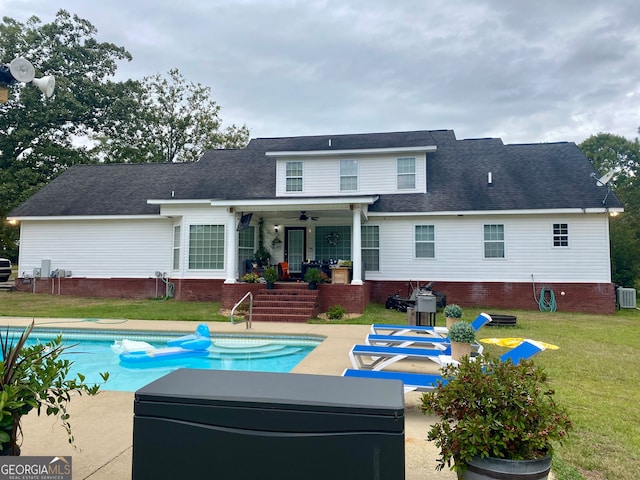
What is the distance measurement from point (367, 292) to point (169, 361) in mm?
8087

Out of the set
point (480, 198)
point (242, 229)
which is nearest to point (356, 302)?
point (242, 229)

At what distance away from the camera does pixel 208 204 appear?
15.6m

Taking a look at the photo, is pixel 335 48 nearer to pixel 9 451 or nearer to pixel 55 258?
pixel 55 258

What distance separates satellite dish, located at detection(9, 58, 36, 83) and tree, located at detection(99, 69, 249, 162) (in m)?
27.4

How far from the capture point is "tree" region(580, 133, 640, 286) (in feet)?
57.3

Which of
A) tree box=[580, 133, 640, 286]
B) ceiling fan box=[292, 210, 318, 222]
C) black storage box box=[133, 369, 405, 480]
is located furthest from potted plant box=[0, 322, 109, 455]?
tree box=[580, 133, 640, 286]

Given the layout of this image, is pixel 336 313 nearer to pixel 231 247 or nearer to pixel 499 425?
pixel 231 247

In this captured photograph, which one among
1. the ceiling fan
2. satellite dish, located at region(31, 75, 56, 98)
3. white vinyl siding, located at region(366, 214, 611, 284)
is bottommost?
white vinyl siding, located at region(366, 214, 611, 284)

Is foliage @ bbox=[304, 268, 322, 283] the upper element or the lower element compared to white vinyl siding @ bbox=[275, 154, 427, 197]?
lower

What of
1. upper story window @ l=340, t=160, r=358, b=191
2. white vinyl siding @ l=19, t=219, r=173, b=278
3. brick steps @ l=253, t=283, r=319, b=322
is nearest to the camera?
brick steps @ l=253, t=283, r=319, b=322

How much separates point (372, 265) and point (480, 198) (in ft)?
15.9

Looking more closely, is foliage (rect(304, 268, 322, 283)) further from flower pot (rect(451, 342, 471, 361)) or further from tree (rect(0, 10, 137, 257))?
tree (rect(0, 10, 137, 257))

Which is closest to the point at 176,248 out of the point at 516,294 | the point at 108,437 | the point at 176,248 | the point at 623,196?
the point at 176,248

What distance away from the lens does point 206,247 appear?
51.8 ft
